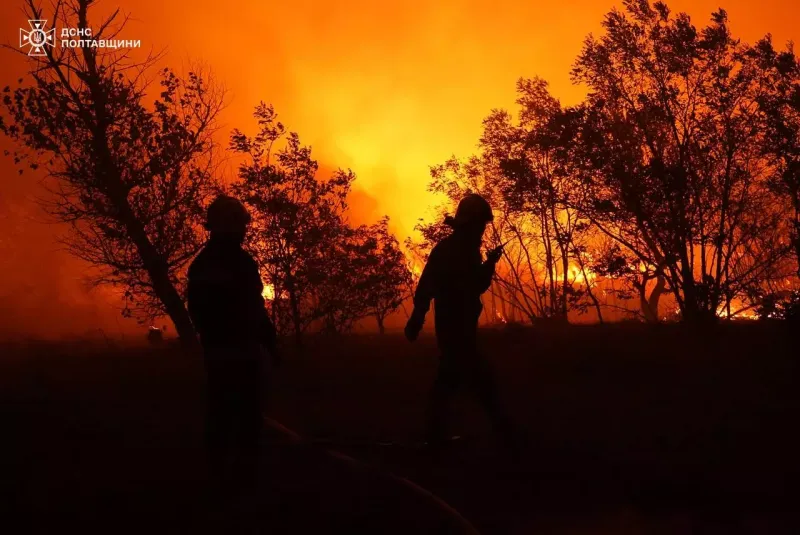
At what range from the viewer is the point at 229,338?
5.36 metres

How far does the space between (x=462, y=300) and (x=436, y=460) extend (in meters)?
1.60

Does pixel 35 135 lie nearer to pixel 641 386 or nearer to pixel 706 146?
pixel 641 386

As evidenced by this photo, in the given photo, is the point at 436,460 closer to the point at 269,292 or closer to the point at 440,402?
the point at 440,402

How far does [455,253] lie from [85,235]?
17318 mm

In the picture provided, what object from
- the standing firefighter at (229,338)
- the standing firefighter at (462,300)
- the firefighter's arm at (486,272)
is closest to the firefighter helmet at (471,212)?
the standing firefighter at (462,300)

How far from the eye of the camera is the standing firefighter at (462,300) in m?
6.89

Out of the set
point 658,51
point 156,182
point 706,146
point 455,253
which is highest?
point 658,51

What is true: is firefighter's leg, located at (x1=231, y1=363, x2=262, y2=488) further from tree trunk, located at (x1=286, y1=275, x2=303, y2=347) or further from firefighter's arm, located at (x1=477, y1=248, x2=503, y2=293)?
tree trunk, located at (x1=286, y1=275, x2=303, y2=347)

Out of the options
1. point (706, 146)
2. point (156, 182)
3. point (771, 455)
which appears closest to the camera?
point (771, 455)

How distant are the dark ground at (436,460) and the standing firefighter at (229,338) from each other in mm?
378

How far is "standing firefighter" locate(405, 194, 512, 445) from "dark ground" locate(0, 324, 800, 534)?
736 mm

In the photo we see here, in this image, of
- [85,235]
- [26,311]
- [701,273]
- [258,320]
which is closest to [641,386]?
[258,320]

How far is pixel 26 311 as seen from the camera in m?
99.6

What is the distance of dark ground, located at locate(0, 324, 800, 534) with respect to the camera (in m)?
5.04
